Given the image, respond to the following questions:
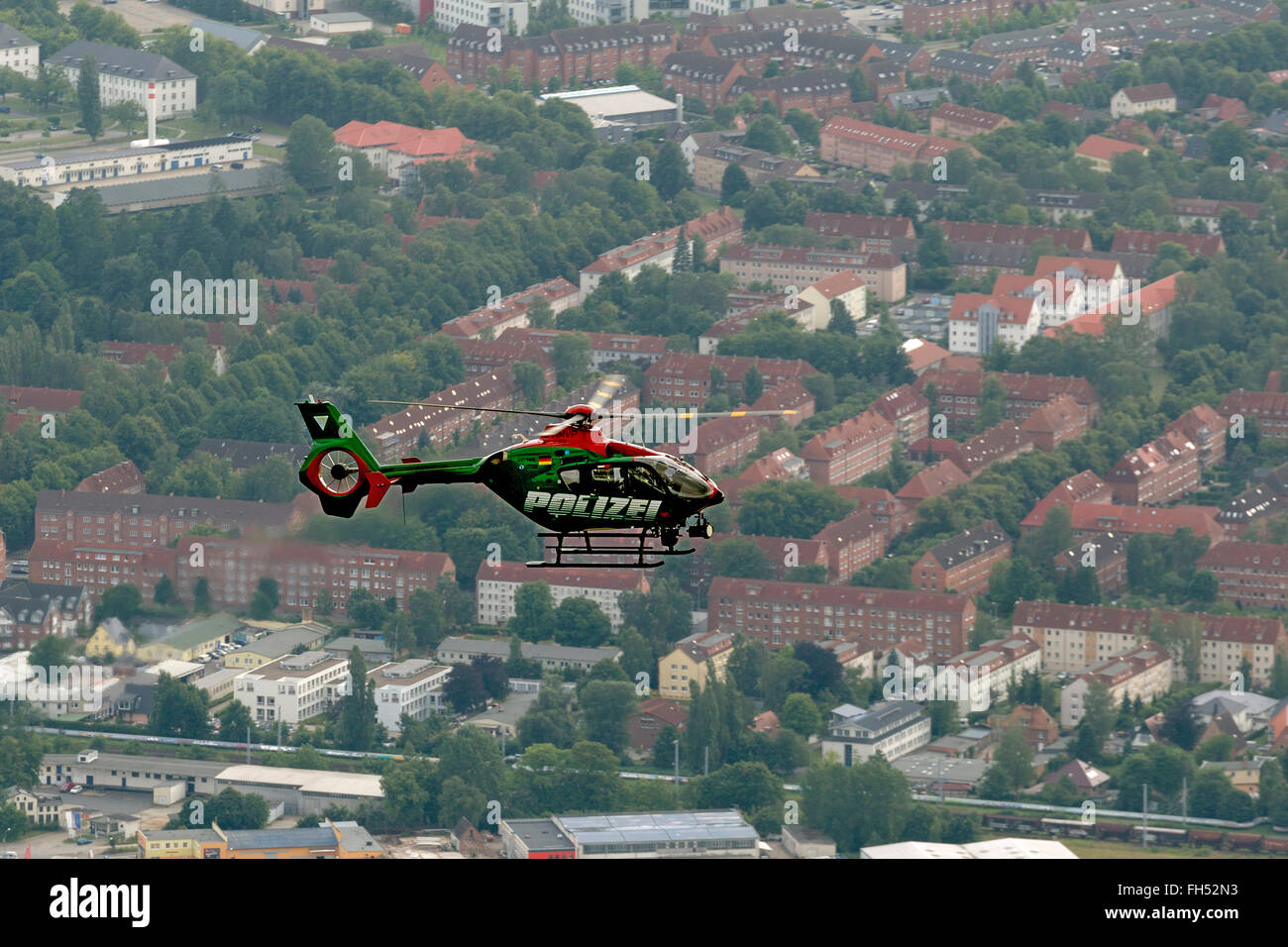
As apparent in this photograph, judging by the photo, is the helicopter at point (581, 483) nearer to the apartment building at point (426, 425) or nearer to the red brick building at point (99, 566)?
the red brick building at point (99, 566)

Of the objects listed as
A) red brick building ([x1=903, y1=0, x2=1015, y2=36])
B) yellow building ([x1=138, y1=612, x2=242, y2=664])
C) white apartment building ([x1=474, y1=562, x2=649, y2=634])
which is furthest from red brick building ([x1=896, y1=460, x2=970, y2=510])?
red brick building ([x1=903, y1=0, x2=1015, y2=36])

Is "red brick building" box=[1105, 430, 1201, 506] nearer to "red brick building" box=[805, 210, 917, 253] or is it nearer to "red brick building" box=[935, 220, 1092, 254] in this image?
"red brick building" box=[805, 210, 917, 253]

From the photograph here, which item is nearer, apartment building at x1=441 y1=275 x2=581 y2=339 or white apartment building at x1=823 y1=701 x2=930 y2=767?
white apartment building at x1=823 y1=701 x2=930 y2=767

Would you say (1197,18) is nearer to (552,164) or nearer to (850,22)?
(850,22)

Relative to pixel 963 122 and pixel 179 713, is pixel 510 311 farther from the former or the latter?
pixel 179 713

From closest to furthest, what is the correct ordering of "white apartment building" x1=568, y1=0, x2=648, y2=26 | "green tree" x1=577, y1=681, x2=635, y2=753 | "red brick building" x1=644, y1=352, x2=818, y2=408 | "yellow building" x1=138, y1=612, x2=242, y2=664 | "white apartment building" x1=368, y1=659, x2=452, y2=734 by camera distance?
"green tree" x1=577, y1=681, x2=635, y2=753 < "white apartment building" x1=368, y1=659, x2=452, y2=734 < "yellow building" x1=138, y1=612, x2=242, y2=664 < "red brick building" x1=644, y1=352, x2=818, y2=408 < "white apartment building" x1=568, y1=0, x2=648, y2=26

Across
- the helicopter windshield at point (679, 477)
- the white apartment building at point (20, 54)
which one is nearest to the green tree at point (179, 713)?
the helicopter windshield at point (679, 477)
